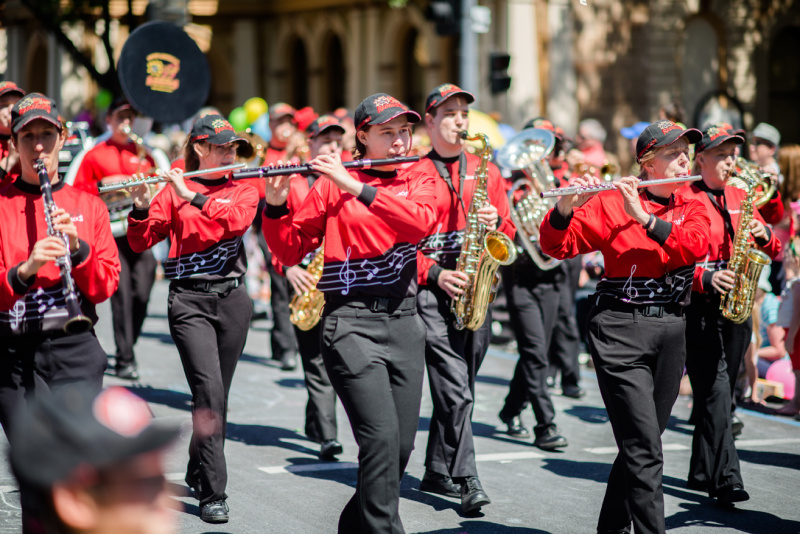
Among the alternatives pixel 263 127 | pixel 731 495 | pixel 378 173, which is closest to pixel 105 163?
pixel 378 173

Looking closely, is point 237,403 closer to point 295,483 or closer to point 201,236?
point 295,483

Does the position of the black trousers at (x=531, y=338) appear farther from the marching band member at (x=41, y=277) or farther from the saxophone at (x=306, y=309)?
the marching band member at (x=41, y=277)

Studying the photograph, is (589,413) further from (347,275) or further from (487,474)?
(347,275)

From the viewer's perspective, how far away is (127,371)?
30.1 ft

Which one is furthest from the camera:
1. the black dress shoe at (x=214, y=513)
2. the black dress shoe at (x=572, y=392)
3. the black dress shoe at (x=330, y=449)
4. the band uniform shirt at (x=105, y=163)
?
the black dress shoe at (x=572, y=392)

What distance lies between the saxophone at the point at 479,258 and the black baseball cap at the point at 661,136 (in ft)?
3.67

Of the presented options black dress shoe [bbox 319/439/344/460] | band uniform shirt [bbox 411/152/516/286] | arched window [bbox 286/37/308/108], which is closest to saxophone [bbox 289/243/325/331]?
black dress shoe [bbox 319/439/344/460]

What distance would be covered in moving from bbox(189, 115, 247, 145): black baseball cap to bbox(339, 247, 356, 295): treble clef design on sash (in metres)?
1.47

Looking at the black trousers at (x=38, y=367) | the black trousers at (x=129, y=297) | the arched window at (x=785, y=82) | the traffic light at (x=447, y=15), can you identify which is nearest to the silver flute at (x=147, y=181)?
the black trousers at (x=38, y=367)

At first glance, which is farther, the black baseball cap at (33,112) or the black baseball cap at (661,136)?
the black baseball cap at (661,136)

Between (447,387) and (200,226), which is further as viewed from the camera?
(447,387)

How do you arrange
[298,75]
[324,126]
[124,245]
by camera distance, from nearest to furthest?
1. [324,126]
2. [124,245]
3. [298,75]

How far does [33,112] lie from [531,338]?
4.21 meters

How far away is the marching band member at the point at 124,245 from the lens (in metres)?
8.72
